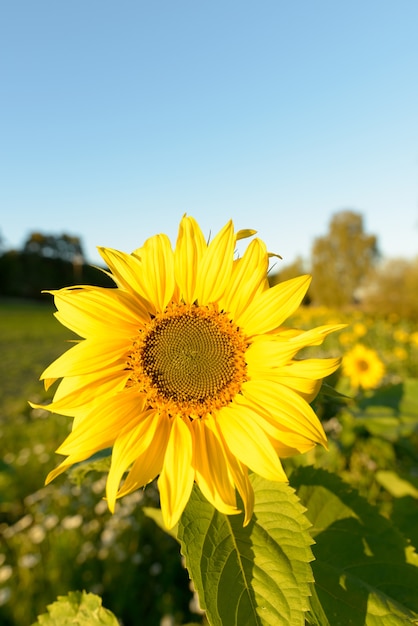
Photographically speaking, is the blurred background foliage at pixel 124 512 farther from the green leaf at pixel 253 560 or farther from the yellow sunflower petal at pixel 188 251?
the yellow sunflower petal at pixel 188 251

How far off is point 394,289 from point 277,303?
20235mm

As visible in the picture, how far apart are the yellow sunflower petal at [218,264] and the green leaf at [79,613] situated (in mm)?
899

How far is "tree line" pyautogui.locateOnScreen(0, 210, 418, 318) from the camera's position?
19.7 meters

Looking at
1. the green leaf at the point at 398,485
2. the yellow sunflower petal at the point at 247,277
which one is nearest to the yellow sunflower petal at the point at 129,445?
the yellow sunflower petal at the point at 247,277

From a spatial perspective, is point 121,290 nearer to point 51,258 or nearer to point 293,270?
point 293,270

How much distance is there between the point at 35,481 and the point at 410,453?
3.27m

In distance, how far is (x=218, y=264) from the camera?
1098 millimetres

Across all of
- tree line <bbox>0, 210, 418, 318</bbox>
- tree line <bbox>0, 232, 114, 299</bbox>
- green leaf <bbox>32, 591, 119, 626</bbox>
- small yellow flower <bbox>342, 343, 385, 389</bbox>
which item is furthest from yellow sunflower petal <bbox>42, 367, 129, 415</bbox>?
tree line <bbox>0, 232, 114, 299</bbox>

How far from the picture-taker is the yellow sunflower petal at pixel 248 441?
3.14ft

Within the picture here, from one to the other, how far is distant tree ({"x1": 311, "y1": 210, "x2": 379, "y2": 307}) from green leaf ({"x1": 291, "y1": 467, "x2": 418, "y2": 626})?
31.3m

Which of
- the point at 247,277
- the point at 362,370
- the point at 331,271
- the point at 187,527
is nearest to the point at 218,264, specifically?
Answer: the point at 247,277

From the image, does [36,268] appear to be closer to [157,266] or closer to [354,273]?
[354,273]

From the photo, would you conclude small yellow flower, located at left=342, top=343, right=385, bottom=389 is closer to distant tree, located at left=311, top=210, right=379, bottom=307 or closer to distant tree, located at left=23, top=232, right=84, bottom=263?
distant tree, located at left=311, top=210, right=379, bottom=307

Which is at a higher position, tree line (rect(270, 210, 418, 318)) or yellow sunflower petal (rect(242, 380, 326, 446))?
tree line (rect(270, 210, 418, 318))
